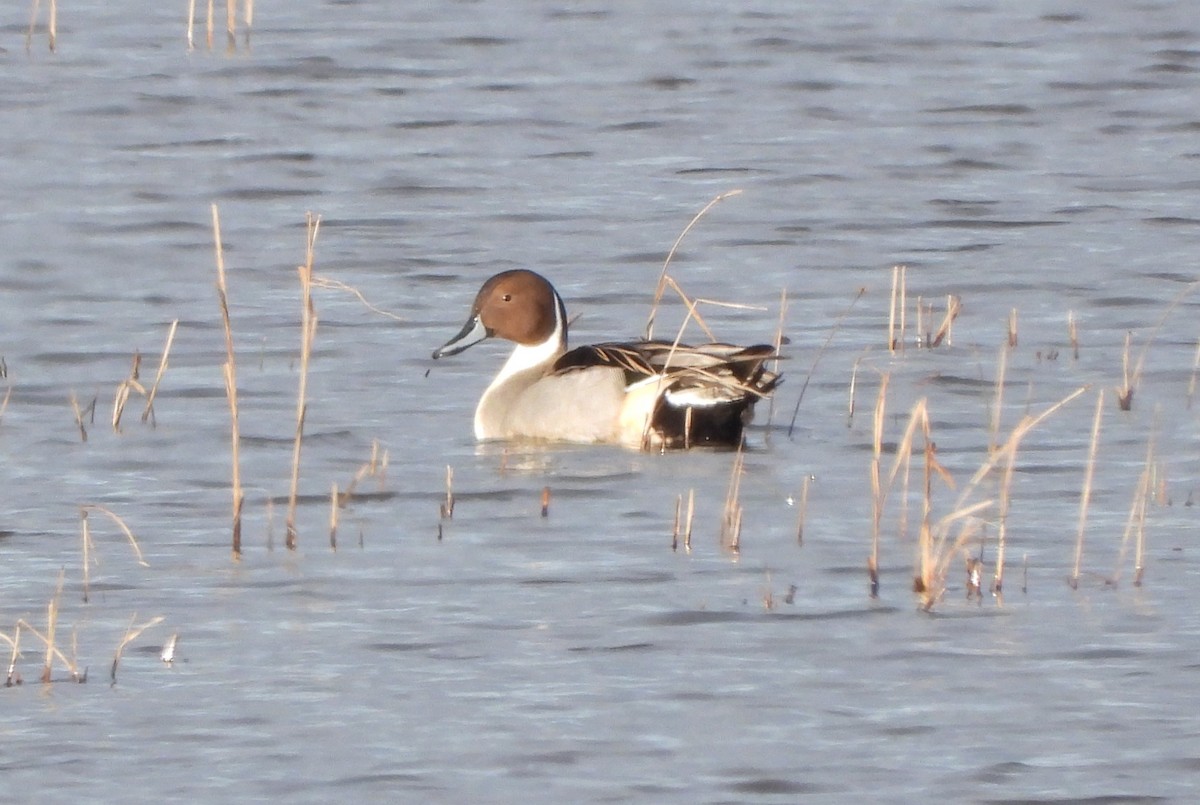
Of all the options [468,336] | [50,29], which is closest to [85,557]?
[468,336]

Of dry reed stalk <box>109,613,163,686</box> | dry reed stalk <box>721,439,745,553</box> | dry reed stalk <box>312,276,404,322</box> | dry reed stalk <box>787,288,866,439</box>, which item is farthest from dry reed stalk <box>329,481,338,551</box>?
dry reed stalk <box>787,288,866,439</box>

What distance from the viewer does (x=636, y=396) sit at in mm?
10414

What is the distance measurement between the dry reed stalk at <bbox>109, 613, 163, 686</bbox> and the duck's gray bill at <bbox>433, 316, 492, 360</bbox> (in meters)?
3.79

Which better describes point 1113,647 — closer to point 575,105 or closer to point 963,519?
point 963,519

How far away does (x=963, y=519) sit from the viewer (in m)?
8.74

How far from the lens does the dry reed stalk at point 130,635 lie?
7109 millimetres

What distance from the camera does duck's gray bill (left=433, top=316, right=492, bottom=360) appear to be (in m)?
11.3

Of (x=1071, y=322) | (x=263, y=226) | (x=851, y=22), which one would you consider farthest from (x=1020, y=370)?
(x=851, y=22)

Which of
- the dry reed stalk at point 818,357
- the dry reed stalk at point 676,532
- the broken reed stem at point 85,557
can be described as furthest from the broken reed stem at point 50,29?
the dry reed stalk at point 676,532

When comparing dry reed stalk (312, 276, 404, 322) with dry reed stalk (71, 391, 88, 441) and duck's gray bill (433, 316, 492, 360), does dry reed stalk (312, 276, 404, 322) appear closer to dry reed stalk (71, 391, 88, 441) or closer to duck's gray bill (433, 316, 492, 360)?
duck's gray bill (433, 316, 492, 360)

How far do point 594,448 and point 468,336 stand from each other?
3.61ft

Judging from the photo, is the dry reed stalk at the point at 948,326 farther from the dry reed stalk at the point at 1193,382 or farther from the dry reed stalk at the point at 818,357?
the dry reed stalk at the point at 1193,382

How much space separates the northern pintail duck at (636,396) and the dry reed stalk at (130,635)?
294cm

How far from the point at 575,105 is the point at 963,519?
9628mm
